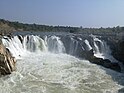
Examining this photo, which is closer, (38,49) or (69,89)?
(69,89)

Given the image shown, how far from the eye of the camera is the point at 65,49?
31.0 meters

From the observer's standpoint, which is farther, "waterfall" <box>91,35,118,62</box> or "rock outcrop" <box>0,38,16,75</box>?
"waterfall" <box>91,35,118,62</box>

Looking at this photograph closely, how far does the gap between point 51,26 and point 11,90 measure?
6852 cm

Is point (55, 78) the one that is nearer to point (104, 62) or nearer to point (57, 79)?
point (57, 79)

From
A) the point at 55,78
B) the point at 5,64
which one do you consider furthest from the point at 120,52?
the point at 5,64

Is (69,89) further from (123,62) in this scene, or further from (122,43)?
(122,43)

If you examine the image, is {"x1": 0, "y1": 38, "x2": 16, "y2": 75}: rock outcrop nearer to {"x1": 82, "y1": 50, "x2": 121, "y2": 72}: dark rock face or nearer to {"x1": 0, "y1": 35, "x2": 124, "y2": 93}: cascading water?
{"x1": 0, "y1": 35, "x2": 124, "y2": 93}: cascading water

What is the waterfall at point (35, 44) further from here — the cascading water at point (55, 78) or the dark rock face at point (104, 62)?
the dark rock face at point (104, 62)

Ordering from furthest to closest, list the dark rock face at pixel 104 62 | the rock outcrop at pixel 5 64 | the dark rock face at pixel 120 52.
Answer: the dark rock face at pixel 120 52 → the dark rock face at pixel 104 62 → the rock outcrop at pixel 5 64

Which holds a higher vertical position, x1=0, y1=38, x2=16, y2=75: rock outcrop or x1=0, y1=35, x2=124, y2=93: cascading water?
x1=0, y1=38, x2=16, y2=75: rock outcrop

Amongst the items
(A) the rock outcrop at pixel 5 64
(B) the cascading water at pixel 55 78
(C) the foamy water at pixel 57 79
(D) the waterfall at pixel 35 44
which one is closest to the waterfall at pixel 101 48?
(D) the waterfall at pixel 35 44

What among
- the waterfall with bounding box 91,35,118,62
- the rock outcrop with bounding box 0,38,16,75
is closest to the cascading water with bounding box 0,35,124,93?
the rock outcrop with bounding box 0,38,16,75

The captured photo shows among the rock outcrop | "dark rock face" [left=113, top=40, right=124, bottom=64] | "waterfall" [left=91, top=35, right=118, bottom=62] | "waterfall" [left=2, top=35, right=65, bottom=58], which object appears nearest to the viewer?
the rock outcrop

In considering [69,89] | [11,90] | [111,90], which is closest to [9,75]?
[11,90]
